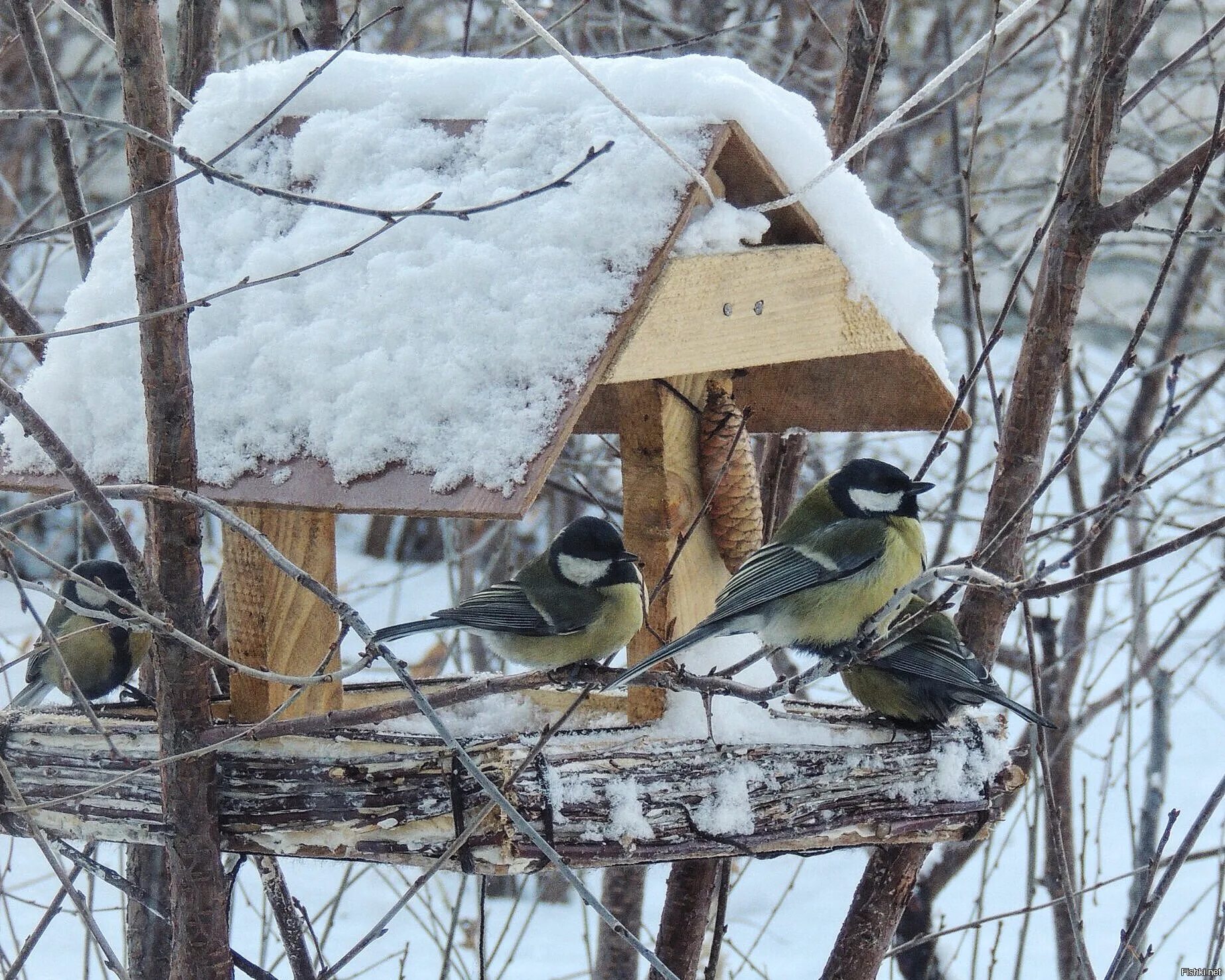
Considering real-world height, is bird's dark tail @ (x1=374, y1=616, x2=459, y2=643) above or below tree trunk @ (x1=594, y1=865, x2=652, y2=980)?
above

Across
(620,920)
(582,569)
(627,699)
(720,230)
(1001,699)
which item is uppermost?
(720,230)

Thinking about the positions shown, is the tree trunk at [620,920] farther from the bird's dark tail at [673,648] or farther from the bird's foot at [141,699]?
the bird's foot at [141,699]

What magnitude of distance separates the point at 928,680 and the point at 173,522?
127 cm

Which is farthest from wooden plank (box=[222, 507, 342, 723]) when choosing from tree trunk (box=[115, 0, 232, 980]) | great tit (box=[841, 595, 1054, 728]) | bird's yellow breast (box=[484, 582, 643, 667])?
great tit (box=[841, 595, 1054, 728])

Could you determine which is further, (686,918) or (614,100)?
(686,918)

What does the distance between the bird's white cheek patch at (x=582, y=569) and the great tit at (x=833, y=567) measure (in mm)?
249

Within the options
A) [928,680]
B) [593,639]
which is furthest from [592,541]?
[928,680]

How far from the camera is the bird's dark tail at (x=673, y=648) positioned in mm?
1707

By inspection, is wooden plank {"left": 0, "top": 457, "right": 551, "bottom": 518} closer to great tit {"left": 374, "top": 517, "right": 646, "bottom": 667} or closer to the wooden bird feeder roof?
the wooden bird feeder roof

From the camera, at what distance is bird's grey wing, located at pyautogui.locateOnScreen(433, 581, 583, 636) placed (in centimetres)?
227

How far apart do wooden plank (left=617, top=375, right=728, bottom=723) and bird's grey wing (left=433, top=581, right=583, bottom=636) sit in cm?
17

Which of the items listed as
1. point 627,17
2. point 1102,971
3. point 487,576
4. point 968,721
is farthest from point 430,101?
point 1102,971

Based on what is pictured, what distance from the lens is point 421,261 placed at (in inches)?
72.6

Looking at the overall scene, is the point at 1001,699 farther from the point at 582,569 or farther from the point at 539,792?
the point at 539,792
